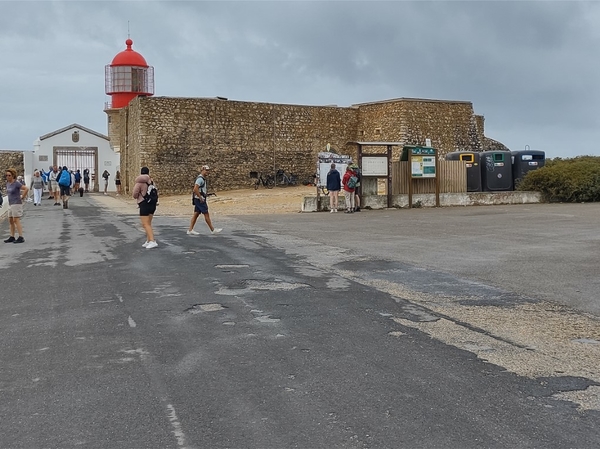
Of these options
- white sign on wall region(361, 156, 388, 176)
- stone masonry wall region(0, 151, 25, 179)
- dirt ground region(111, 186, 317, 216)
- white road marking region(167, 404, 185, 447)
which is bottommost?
white road marking region(167, 404, 185, 447)

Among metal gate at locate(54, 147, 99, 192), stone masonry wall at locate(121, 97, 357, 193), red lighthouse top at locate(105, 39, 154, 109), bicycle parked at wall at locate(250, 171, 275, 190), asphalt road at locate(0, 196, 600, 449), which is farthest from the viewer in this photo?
metal gate at locate(54, 147, 99, 192)

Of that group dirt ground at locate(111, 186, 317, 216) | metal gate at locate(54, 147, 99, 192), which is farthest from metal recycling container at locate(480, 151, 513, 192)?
metal gate at locate(54, 147, 99, 192)

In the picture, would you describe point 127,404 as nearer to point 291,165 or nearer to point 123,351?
point 123,351

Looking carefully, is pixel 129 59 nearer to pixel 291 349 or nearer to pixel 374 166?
pixel 374 166

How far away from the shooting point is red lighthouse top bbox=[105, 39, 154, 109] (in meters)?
51.6

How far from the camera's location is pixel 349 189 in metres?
24.0

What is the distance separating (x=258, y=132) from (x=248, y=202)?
8.83m

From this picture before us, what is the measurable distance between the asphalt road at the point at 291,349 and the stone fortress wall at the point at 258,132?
75.5 ft

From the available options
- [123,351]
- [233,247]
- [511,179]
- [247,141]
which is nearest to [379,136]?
[247,141]

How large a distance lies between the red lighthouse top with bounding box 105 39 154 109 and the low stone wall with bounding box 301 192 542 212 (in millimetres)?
30393

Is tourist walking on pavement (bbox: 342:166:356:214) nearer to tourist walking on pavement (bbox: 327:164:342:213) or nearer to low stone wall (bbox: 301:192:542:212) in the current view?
tourist walking on pavement (bbox: 327:164:342:213)

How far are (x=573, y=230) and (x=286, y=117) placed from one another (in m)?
23.7

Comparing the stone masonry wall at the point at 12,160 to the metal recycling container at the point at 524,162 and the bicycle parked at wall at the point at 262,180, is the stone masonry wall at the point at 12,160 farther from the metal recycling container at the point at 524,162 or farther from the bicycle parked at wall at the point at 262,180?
the metal recycling container at the point at 524,162

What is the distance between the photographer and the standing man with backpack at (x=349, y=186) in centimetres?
2392
